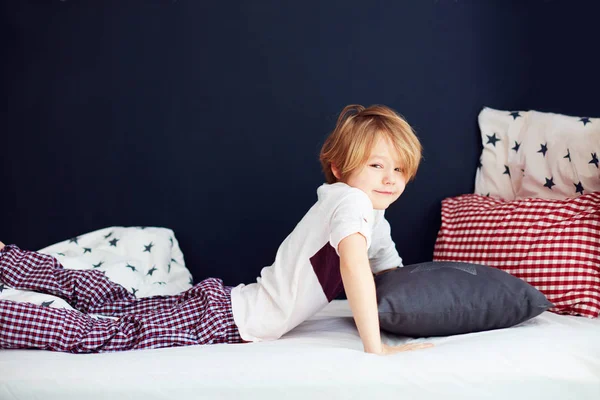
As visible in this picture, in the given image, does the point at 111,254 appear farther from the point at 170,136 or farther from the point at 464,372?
the point at 464,372

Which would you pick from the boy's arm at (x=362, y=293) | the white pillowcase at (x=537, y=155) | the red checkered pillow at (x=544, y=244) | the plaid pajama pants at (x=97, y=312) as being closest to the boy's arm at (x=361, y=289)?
the boy's arm at (x=362, y=293)

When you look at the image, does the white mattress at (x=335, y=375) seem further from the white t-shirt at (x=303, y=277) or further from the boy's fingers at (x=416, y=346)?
the white t-shirt at (x=303, y=277)

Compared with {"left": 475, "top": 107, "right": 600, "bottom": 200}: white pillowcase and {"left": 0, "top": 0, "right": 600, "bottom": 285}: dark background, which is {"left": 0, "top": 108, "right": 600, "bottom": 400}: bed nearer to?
{"left": 475, "top": 107, "right": 600, "bottom": 200}: white pillowcase

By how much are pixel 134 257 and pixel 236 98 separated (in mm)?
598

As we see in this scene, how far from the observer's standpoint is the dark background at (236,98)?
79.4 inches

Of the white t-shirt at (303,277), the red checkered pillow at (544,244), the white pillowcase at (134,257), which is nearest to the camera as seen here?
the white t-shirt at (303,277)

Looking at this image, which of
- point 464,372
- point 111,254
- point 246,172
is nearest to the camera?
point 464,372

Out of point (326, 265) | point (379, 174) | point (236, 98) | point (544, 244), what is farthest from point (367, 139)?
point (236, 98)

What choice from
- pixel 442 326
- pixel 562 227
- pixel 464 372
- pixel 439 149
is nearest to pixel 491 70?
pixel 439 149

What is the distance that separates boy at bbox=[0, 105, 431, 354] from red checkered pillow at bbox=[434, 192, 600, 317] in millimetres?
325

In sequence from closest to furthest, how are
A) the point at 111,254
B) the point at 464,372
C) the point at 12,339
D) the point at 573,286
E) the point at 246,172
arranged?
the point at 464,372 < the point at 12,339 < the point at 573,286 < the point at 111,254 < the point at 246,172

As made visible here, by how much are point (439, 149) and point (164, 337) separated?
106cm

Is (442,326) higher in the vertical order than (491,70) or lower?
lower

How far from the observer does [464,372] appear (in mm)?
1183
